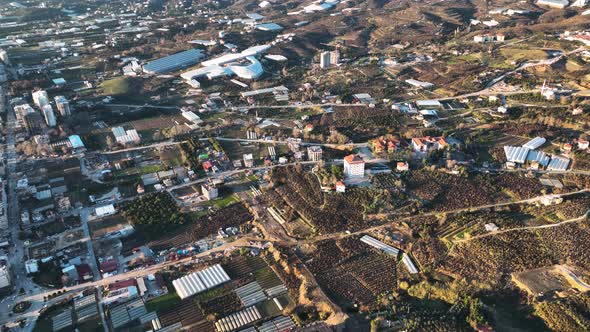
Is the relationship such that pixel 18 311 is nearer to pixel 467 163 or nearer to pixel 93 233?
pixel 93 233

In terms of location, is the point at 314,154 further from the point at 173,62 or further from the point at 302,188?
the point at 173,62

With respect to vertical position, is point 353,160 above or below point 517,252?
above

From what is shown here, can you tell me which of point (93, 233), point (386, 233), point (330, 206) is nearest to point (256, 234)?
point (330, 206)

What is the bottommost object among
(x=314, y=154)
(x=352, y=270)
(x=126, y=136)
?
(x=352, y=270)

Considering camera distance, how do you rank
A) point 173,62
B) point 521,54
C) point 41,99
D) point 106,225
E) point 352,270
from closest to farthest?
point 352,270
point 106,225
point 41,99
point 521,54
point 173,62

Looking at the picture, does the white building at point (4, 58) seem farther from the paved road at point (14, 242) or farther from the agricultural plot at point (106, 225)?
the agricultural plot at point (106, 225)

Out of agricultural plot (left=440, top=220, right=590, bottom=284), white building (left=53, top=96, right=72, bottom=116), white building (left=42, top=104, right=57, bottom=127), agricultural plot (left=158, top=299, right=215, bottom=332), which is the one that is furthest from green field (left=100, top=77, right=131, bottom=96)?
agricultural plot (left=440, top=220, right=590, bottom=284)

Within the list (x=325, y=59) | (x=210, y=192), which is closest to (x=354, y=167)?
(x=210, y=192)
